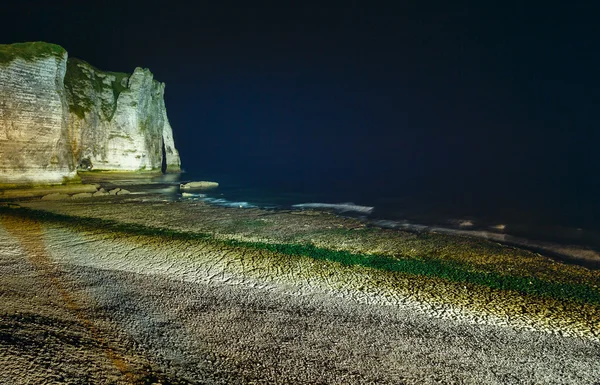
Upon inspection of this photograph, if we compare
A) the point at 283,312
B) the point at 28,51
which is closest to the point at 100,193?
the point at 28,51

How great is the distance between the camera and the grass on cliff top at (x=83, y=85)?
A: 3959 centimetres

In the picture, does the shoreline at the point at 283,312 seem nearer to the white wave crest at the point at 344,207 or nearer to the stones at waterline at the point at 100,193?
the stones at waterline at the point at 100,193

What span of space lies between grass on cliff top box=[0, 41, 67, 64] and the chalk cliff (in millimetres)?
56

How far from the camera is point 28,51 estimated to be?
22.3 meters

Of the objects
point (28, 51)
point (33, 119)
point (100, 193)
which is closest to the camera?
point (28, 51)

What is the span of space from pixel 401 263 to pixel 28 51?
28257mm

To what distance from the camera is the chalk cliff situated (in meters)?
21.7

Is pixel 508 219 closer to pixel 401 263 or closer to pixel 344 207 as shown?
Answer: pixel 344 207

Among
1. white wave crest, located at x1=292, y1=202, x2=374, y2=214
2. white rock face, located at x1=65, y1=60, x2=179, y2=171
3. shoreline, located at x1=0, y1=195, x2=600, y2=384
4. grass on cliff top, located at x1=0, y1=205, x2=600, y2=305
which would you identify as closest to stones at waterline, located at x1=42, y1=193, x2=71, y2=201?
grass on cliff top, located at x1=0, y1=205, x2=600, y2=305

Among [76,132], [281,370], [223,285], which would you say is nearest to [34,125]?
[76,132]

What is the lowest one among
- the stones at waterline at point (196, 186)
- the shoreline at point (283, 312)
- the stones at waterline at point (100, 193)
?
the stones at waterline at point (196, 186)

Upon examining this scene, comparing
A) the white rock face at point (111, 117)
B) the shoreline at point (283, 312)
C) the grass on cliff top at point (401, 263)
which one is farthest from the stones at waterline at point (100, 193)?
the white rock face at point (111, 117)

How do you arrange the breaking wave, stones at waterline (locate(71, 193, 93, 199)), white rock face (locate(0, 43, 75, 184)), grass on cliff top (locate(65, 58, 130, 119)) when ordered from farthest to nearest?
grass on cliff top (locate(65, 58, 130, 119))
stones at waterline (locate(71, 193, 93, 199))
white rock face (locate(0, 43, 75, 184))
the breaking wave

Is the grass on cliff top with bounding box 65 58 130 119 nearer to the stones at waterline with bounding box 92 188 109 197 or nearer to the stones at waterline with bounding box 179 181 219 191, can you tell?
the stones at waterline with bounding box 179 181 219 191
